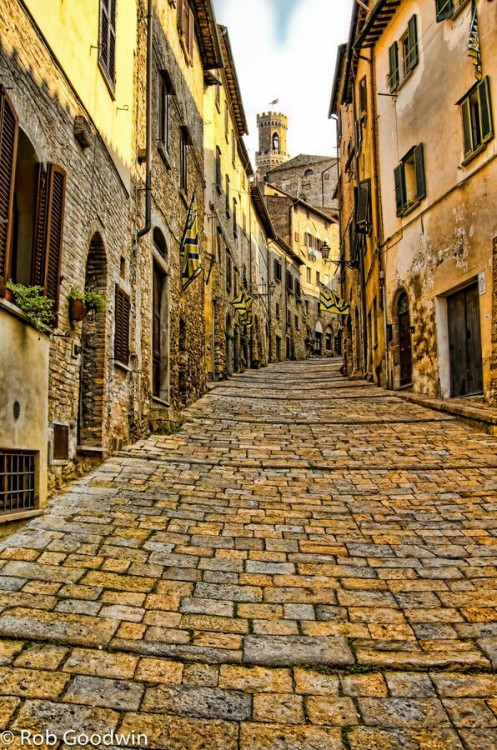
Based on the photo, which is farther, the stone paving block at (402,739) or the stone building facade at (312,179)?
the stone building facade at (312,179)

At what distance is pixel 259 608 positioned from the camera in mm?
4418

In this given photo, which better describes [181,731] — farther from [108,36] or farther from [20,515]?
[108,36]

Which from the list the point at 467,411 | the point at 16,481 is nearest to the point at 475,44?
the point at 467,411

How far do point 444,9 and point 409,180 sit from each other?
3.64m

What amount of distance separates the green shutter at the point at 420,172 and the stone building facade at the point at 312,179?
164 ft

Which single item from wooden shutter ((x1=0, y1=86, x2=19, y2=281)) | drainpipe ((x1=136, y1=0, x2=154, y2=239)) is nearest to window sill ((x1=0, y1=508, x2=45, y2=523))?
wooden shutter ((x1=0, y1=86, x2=19, y2=281))

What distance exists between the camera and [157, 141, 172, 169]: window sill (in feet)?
38.9

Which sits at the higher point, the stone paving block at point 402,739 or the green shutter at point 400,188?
the green shutter at point 400,188

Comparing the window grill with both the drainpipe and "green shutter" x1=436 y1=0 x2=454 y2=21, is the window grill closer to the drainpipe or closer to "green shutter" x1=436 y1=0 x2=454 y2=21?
the drainpipe

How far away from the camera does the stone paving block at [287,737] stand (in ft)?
9.90

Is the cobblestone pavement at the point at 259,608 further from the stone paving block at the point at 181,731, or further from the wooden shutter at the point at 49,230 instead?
the wooden shutter at the point at 49,230

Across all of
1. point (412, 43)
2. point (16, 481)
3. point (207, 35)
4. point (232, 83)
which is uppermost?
point (232, 83)

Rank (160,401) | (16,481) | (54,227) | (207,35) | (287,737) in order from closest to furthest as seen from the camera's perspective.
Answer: (287,737), (16,481), (54,227), (160,401), (207,35)

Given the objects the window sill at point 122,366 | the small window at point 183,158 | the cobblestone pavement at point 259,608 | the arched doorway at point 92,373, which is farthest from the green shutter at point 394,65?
the cobblestone pavement at point 259,608
